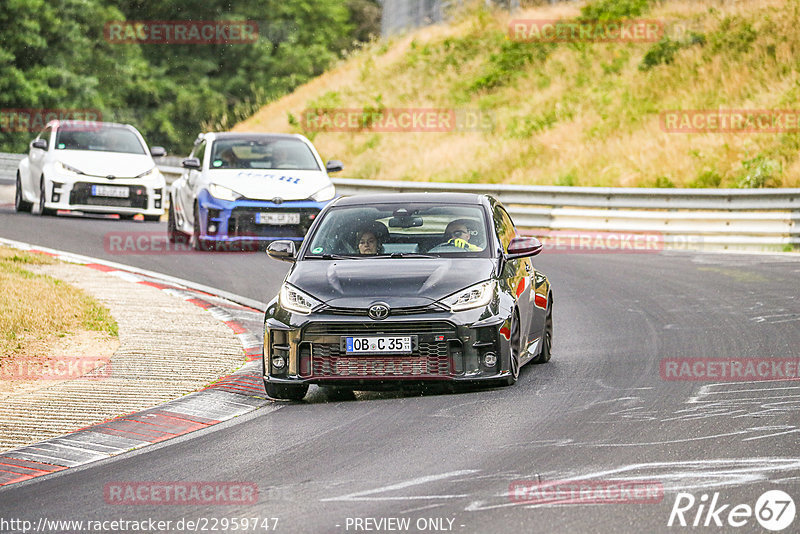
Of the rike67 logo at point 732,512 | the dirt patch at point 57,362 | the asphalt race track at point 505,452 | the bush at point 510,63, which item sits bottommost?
the dirt patch at point 57,362

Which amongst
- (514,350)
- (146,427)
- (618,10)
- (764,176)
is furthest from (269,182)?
(618,10)

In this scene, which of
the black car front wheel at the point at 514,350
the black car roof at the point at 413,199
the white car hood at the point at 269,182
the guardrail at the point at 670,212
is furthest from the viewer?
the guardrail at the point at 670,212

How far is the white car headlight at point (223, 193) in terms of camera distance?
19.0 metres

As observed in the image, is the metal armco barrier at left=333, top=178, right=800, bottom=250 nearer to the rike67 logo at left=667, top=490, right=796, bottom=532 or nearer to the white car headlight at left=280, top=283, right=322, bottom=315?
the white car headlight at left=280, top=283, right=322, bottom=315

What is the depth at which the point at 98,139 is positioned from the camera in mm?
24672

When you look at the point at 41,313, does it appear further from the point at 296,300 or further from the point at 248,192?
the point at 248,192

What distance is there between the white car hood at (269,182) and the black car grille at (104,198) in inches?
167

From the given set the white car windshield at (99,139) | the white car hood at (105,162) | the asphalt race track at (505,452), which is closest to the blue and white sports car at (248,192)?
the white car hood at (105,162)

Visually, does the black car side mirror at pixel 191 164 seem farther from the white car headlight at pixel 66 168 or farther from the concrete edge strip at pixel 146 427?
the concrete edge strip at pixel 146 427

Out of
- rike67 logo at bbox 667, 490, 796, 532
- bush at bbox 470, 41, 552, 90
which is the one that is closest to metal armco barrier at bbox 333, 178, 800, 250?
rike67 logo at bbox 667, 490, 796, 532

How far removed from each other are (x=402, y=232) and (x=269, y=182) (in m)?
8.75

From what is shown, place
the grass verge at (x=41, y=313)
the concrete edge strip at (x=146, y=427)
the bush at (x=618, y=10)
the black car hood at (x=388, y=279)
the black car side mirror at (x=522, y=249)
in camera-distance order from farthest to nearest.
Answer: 1. the bush at (x=618, y=10)
2. the grass verge at (x=41, y=313)
3. the black car side mirror at (x=522, y=249)
4. the black car hood at (x=388, y=279)
5. the concrete edge strip at (x=146, y=427)

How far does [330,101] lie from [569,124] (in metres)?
12.5

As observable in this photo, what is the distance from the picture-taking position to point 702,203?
2269cm
